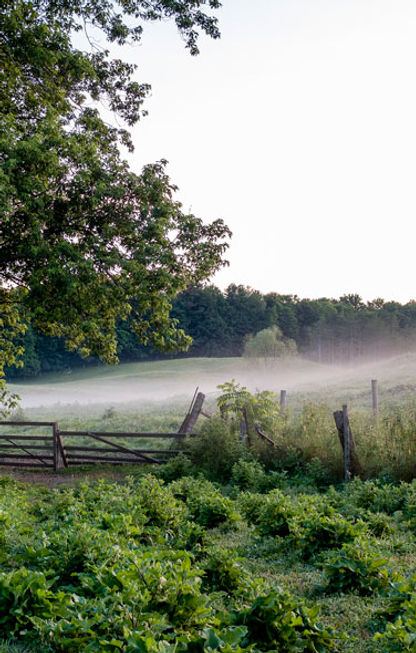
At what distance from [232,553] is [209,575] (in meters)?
A: 0.33

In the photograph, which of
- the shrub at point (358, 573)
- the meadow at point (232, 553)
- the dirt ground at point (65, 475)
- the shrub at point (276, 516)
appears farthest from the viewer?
the dirt ground at point (65, 475)

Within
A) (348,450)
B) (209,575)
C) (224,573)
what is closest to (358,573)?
(224,573)

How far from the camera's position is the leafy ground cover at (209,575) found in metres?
3.53

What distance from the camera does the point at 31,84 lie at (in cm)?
1334

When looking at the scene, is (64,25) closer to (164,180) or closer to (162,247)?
(164,180)

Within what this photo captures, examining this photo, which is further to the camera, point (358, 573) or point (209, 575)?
point (209, 575)

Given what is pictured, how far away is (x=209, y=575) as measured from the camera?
5.34m

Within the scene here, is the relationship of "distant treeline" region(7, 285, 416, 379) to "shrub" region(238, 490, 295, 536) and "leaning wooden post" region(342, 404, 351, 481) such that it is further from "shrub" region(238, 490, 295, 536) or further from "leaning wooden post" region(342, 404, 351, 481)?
"shrub" region(238, 490, 295, 536)

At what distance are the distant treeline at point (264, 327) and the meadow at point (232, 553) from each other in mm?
64198

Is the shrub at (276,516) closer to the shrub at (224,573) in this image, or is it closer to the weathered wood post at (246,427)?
the shrub at (224,573)

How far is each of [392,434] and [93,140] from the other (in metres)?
10.2

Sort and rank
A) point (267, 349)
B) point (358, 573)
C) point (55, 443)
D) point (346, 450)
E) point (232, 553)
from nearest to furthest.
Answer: point (358, 573) < point (232, 553) < point (346, 450) < point (55, 443) < point (267, 349)

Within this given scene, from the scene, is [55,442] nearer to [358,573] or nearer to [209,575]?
[209,575]

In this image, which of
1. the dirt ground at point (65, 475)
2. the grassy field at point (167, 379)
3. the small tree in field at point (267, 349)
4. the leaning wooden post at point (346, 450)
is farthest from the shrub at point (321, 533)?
the small tree in field at point (267, 349)
